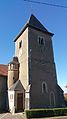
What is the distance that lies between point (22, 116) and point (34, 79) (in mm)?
6127

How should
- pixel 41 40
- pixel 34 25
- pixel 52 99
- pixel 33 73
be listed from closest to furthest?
pixel 33 73 → pixel 52 99 → pixel 41 40 → pixel 34 25

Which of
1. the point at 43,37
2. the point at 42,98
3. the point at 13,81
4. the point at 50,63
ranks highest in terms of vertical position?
the point at 43,37

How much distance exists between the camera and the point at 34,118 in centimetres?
2373

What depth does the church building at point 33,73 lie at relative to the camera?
2822 centimetres

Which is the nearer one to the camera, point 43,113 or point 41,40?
point 43,113

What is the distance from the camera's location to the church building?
28219mm

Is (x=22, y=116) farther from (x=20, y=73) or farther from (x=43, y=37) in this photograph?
(x=43, y=37)

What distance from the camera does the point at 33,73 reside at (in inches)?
1138

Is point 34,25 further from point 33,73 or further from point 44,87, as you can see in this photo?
point 44,87

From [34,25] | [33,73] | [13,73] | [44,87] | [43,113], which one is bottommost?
[43,113]

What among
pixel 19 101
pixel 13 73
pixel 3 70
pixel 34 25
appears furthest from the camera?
pixel 3 70

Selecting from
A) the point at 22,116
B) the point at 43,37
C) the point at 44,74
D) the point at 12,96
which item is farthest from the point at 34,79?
the point at 43,37

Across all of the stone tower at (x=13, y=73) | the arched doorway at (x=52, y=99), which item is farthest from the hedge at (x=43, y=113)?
the stone tower at (x=13, y=73)

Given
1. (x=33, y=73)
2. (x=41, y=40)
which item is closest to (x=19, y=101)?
(x=33, y=73)
